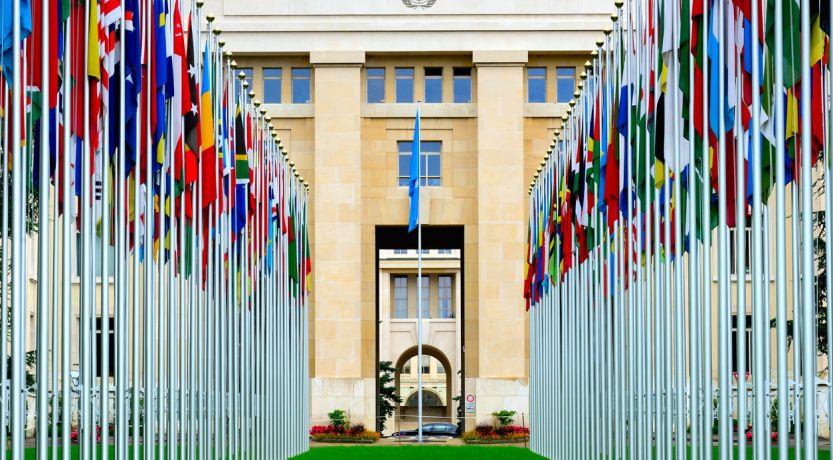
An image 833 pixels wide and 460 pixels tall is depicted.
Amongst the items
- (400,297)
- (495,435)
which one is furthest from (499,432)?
(400,297)

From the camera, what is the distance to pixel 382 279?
95625 millimetres

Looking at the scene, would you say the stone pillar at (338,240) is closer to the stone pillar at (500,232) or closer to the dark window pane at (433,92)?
the dark window pane at (433,92)

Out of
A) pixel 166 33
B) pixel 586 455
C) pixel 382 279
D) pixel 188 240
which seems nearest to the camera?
pixel 166 33

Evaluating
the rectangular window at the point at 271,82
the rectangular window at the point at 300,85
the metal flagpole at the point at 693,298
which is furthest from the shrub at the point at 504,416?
the metal flagpole at the point at 693,298

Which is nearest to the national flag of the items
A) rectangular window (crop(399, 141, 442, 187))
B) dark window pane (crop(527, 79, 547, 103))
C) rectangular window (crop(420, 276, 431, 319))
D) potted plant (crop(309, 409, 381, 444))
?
potted plant (crop(309, 409, 381, 444))

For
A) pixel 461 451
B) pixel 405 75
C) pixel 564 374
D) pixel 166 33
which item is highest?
A: pixel 405 75

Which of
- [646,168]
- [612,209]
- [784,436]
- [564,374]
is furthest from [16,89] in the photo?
[564,374]

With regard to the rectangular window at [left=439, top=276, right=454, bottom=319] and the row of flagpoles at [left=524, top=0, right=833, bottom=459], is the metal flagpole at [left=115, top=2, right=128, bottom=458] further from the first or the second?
the rectangular window at [left=439, top=276, right=454, bottom=319]

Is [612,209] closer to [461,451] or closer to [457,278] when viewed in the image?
[461,451]

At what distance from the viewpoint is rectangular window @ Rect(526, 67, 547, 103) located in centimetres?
5912

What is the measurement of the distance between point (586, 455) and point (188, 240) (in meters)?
10.6

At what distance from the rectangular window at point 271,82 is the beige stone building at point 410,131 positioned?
60 mm

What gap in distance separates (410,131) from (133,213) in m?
39.1

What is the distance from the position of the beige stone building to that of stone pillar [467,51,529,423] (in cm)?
5
